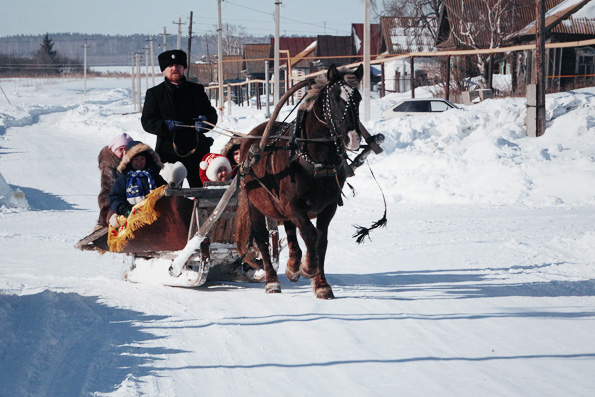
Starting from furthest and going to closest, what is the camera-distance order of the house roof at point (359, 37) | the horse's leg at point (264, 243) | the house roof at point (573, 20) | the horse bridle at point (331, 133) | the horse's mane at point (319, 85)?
the house roof at point (359, 37) < the house roof at point (573, 20) < the horse's leg at point (264, 243) < the horse's mane at point (319, 85) < the horse bridle at point (331, 133)

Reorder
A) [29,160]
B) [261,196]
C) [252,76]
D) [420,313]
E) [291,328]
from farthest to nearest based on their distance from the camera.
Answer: [252,76], [29,160], [261,196], [420,313], [291,328]

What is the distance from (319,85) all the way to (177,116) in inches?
83.9

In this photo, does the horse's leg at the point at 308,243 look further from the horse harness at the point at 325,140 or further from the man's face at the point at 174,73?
the man's face at the point at 174,73

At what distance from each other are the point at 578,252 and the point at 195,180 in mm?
4742

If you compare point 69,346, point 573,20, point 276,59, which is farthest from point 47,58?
point 69,346

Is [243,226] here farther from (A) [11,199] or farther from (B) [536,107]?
(B) [536,107]

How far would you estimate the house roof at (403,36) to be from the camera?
50.4 metres

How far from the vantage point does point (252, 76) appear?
252 feet

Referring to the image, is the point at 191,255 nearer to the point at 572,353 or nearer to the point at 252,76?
the point at 572,353

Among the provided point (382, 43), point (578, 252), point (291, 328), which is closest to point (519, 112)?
point (578, 252)

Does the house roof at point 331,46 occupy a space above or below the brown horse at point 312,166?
above

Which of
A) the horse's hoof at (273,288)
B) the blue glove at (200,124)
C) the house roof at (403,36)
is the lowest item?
the horse's hoof at (273,288)

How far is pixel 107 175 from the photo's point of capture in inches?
321

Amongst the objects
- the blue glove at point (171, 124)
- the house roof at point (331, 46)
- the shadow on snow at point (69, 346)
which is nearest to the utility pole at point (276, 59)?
the blue glove at point (171, 124)
